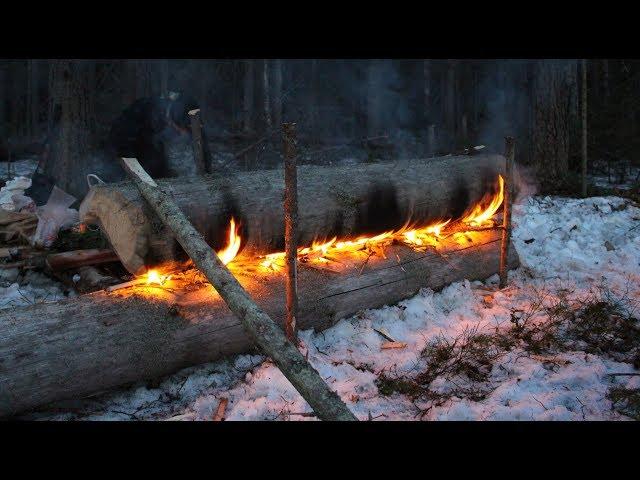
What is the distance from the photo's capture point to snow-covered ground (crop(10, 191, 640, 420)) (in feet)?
11.2

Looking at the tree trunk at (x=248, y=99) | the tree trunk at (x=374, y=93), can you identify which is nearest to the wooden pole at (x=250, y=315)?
the tree trunk at (x=248, y=99)

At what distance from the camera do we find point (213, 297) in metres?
4.14

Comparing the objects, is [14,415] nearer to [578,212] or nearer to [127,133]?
[127,133]

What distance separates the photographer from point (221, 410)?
3.42 meters

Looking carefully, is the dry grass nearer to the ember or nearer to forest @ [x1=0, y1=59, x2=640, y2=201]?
the ember

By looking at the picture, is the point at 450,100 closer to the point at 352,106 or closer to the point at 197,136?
the point at 352,106

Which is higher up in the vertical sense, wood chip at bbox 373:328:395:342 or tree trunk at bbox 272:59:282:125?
tree trunk at bbox 272:59:282:125

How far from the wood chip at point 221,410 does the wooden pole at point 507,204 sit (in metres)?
3.77

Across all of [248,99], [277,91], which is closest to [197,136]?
[277,91]

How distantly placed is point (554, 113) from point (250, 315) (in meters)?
9.32

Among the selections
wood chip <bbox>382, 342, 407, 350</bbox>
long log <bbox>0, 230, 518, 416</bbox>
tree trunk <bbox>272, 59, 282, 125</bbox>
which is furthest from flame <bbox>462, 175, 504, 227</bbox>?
tree trunk <bbox>272, 59, 282, 125</bbox>

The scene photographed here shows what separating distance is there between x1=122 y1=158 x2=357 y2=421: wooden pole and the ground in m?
0.65

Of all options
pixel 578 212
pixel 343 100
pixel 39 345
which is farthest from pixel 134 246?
pixel 343 100

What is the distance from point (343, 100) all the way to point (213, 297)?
1883 centimetres
